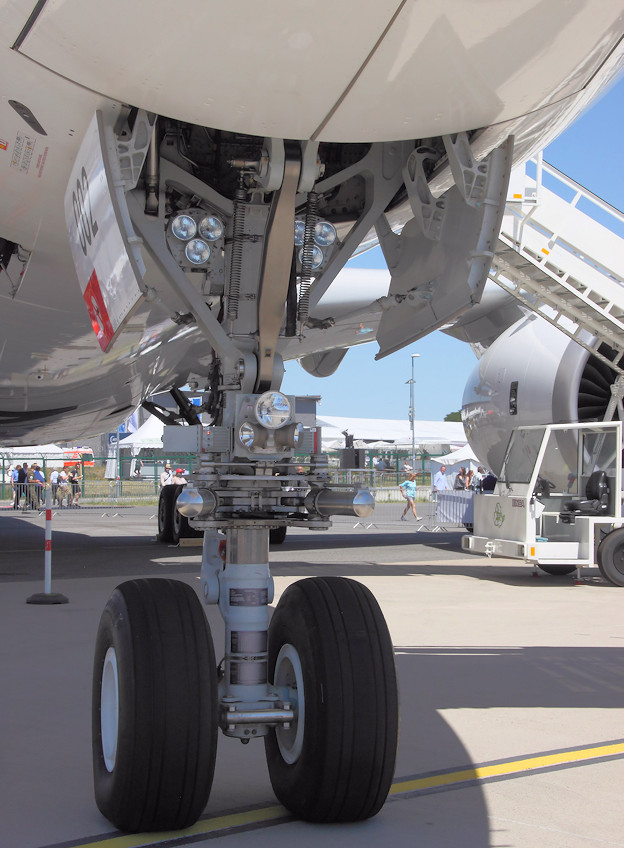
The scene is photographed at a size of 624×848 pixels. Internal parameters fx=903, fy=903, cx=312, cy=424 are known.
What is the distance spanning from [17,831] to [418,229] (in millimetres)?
3131

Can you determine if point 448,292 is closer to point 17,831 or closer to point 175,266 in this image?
point 175,266

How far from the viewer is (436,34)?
290 cm

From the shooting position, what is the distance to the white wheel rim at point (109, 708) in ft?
11.3

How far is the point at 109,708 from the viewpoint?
3520mm

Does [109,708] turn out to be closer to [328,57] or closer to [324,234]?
[324,234]

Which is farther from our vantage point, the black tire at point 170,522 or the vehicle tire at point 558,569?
the black tire at point 170,522

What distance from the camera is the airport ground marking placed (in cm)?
320

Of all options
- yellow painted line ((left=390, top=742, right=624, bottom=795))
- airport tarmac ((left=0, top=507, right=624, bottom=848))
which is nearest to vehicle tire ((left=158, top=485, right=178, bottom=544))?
airport tarmac ((left=0, top=507, right=624, bottom=848))

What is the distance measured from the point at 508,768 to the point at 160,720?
69.7 inches

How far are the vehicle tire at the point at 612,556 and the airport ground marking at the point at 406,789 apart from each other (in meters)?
6.33

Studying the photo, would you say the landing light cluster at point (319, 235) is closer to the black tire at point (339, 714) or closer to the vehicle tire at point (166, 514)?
the black tire at point (339, 714)

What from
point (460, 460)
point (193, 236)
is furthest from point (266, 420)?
point (460, 460)

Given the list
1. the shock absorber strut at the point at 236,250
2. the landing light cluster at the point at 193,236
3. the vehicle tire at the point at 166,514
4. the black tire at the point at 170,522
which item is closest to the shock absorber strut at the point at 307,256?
the shock absorber strut at the point at 236,250

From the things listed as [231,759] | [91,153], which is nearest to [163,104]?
[91,153]
